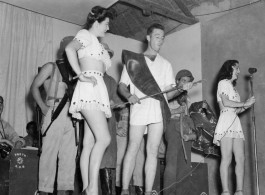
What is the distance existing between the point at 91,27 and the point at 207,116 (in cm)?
228

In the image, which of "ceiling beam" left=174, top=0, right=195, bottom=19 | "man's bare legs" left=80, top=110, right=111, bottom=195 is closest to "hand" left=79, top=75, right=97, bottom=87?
"man's bare legs" left=80, top=110, right=111, bottom=195

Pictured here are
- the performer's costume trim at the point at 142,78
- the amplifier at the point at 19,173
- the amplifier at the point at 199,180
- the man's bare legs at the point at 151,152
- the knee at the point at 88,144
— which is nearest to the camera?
the knee at the point at 88,144

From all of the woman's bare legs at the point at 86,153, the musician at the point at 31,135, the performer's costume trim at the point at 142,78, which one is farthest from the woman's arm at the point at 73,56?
the musician at the point at 31,135

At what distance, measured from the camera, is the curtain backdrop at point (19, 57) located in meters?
5.91

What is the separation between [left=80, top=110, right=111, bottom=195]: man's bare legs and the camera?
2.48 m

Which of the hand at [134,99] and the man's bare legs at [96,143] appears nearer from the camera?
the man's bare legs at [96,143]

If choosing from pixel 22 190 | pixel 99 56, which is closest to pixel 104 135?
pixel 99 56

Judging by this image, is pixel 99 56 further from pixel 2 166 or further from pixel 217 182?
pixel 217 182

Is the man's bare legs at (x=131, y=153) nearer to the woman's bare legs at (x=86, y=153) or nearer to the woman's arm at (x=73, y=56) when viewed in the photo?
the woman's bare legs at (x=86, y=153)

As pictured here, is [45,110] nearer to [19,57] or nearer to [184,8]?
[19,57]

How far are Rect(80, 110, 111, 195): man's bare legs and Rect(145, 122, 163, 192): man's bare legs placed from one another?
2.02 feet

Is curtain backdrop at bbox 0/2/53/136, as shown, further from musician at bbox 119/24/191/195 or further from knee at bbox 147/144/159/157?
knee at bbox 147/144/159/157

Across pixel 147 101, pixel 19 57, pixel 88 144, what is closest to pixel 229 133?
pixel 147 101

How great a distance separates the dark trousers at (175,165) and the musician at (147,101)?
0.69 metres
